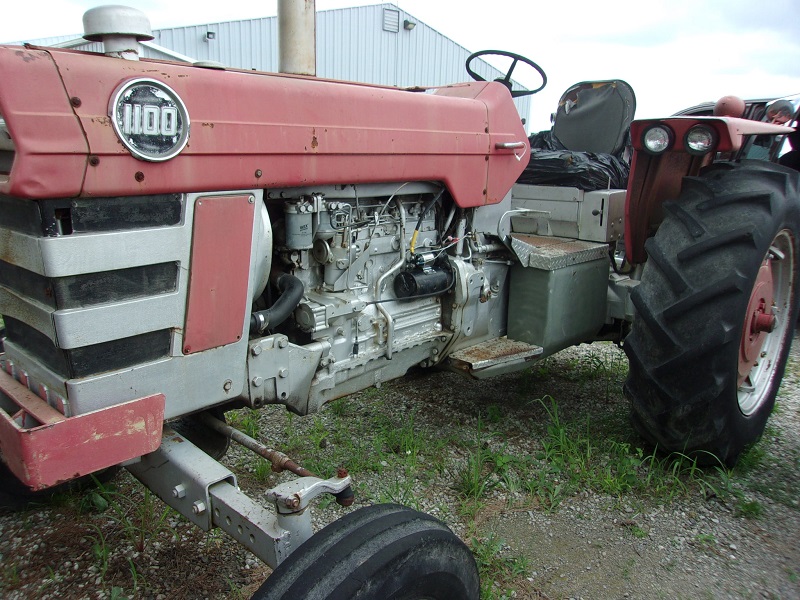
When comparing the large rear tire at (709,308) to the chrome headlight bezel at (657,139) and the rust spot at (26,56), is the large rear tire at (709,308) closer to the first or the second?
the chrome headlight bezel at (657,139)

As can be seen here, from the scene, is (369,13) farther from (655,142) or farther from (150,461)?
(150,461)

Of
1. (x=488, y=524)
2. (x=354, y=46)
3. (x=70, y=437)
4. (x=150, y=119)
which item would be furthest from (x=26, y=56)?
(x=354, y=46)

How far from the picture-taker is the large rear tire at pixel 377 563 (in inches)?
54.5

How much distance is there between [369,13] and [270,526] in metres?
14.7

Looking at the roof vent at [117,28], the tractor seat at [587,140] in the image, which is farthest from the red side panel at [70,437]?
the tractor seat at [587,140]

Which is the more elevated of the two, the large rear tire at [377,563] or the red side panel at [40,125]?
the red side panel at [40,125]

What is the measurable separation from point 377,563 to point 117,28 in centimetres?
146

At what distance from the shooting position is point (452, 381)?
149 inches

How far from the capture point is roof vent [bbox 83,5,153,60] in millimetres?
1672

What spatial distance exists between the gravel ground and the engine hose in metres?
0.82

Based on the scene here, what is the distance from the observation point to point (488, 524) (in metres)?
2.45

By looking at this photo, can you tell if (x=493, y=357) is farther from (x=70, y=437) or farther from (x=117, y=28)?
(x=117, y=28)

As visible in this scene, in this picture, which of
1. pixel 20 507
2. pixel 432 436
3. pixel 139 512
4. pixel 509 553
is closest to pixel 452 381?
pixel 432 436

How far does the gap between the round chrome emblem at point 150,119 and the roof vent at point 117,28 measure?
197 millimetres
